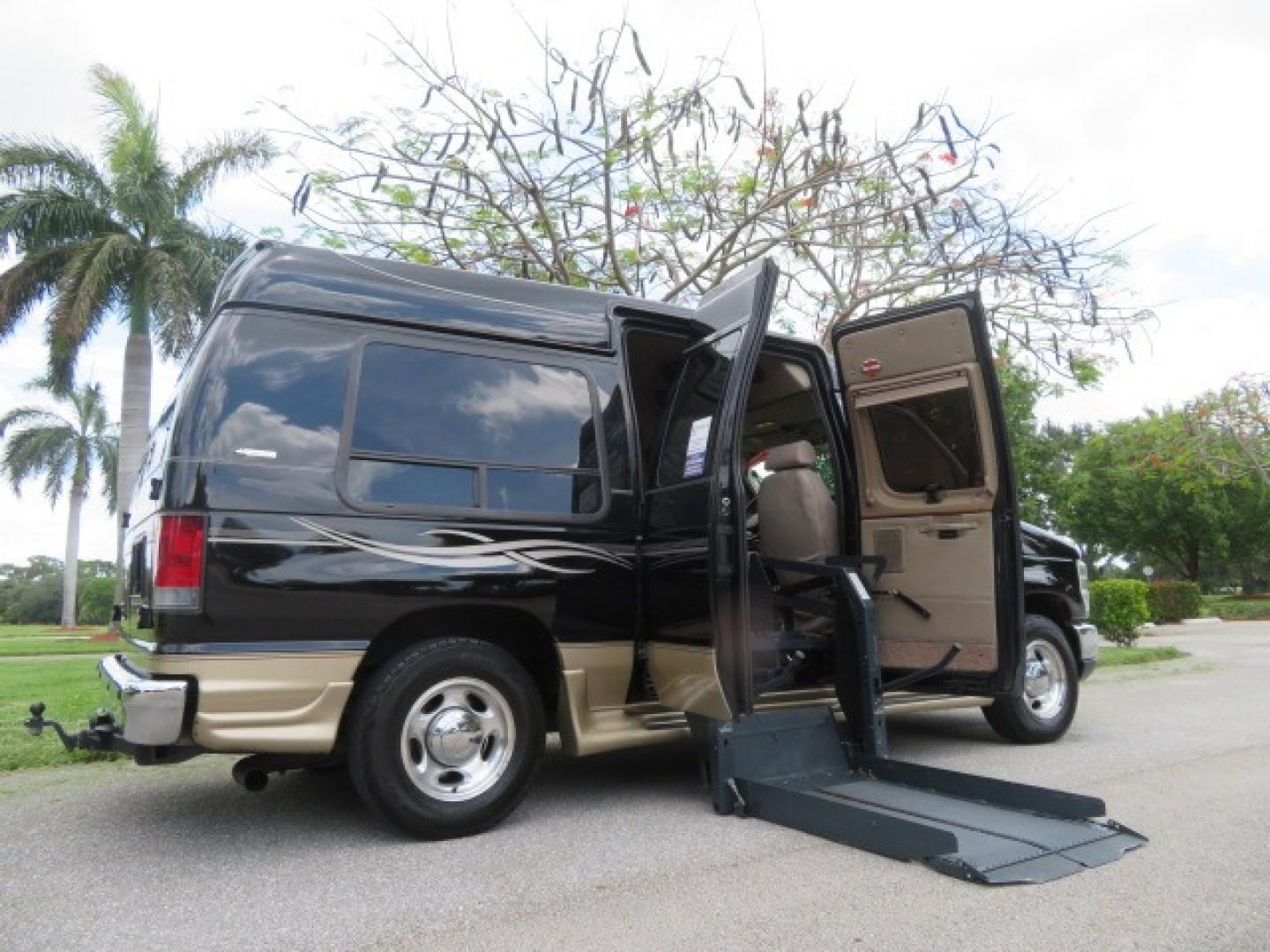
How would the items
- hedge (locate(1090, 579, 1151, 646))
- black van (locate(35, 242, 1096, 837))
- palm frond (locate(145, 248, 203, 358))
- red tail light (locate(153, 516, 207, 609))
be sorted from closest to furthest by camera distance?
1. red tail light (locate(153, 516, 207, 609))
2. black van (locate(35, 242, 1096, 837))
3. hedge (locate(1090, 579, 1151, 646))
4. palm frond (locate(145, 248, 203, 358))

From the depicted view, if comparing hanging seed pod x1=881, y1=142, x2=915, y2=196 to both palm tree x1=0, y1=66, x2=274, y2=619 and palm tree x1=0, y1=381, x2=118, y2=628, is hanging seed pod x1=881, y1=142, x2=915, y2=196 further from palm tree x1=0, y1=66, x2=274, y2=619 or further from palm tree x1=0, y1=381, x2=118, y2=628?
palm tree x1=0, y1=381, x2=118, y2=628

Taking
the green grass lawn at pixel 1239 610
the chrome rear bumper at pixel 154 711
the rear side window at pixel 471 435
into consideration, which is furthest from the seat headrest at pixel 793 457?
the green grass lawn at pixel 1239 610

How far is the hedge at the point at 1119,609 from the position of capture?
15.5 meters

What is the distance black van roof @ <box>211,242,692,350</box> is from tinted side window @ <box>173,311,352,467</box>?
0.13 meters

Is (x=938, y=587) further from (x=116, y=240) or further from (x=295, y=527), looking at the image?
(x=116, y=240)

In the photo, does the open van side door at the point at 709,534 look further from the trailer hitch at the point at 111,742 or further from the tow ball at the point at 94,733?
the tow ball at the point at 94,733

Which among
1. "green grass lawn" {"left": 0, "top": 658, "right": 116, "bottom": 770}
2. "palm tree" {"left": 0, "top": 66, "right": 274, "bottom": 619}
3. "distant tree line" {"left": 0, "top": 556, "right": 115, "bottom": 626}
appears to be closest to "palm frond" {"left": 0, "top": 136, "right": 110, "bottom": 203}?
"palm tree" {"left": 0, "top": 66, "right": 274, "bottom": 619}

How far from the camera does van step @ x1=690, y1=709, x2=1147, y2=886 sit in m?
3.93

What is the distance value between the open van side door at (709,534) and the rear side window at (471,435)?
43 centimetres

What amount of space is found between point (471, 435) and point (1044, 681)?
4.62 m

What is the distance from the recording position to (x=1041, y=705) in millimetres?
6977

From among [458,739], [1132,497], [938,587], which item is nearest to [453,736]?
[458,739]

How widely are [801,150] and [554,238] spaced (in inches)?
102

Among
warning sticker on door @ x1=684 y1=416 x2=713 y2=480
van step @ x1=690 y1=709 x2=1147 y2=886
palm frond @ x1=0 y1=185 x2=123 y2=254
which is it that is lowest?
van step @ x1=690 y1=709 x2=1147 y2=886
